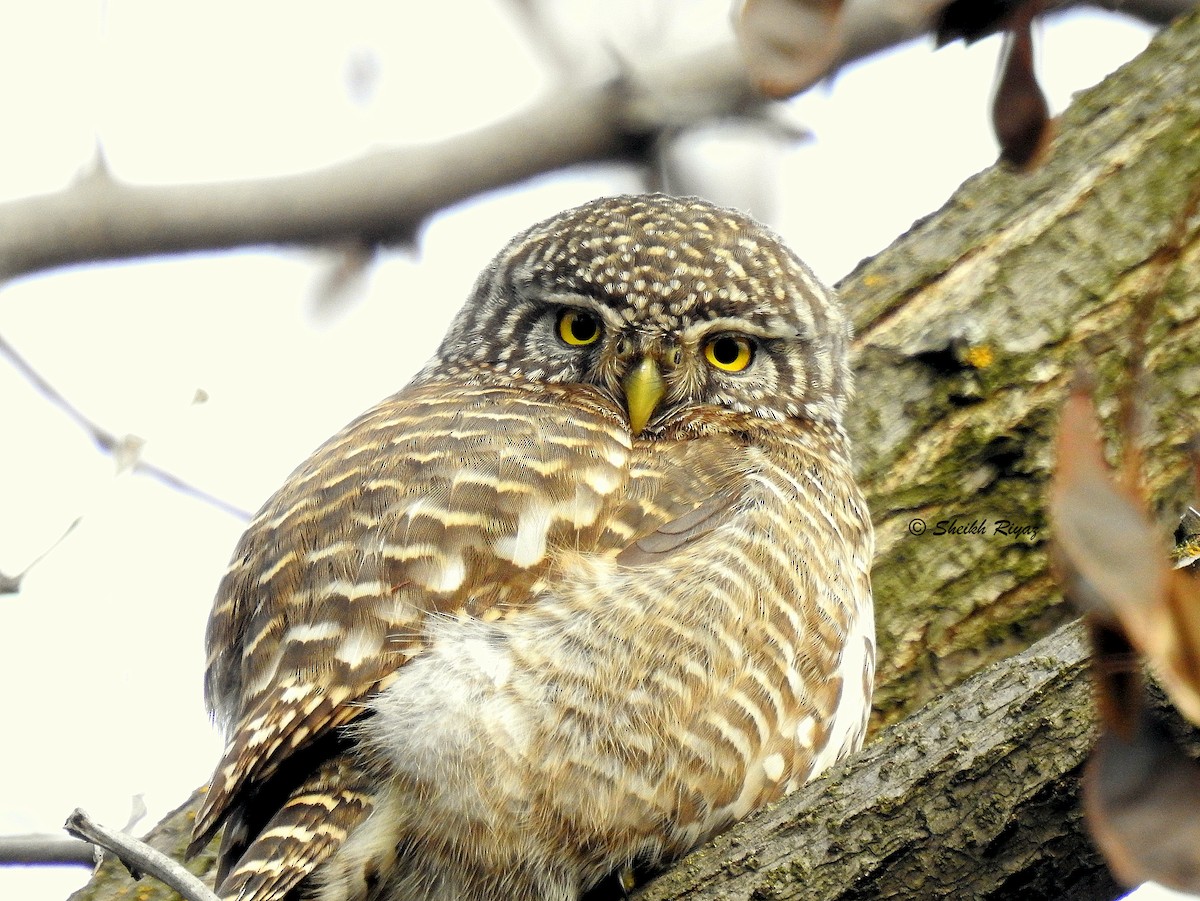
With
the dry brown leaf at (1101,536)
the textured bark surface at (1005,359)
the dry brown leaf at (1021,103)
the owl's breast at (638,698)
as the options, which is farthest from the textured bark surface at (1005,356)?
the dry brown leaf at (1101,536)

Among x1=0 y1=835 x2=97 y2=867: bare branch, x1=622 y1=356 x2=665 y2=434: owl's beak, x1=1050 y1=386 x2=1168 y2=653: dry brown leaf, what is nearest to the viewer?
x1=1050 y1=386 x2=1168 y2=653: dry brown leaf

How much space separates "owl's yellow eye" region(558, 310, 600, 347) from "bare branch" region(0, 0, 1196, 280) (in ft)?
3.01

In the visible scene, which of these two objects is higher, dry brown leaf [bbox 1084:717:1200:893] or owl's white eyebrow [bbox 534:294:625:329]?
owl's white eyebrow [bbox 534:294:625:329]

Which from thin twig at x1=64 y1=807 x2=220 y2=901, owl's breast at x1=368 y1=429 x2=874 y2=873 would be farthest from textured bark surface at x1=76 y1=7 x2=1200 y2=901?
thin twig at x1=64 y1=807 x2=220 y2=901

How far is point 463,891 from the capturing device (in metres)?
2.86

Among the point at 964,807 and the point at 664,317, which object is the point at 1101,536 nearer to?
the point at 964,807

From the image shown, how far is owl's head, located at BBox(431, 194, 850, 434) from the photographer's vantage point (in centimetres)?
395

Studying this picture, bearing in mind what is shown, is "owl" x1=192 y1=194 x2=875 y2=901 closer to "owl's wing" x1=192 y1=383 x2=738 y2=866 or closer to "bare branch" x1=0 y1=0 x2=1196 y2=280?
"owl's wing" x1=192 y1=383 x2=738 y2=866

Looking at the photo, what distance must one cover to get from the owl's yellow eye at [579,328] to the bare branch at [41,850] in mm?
2050

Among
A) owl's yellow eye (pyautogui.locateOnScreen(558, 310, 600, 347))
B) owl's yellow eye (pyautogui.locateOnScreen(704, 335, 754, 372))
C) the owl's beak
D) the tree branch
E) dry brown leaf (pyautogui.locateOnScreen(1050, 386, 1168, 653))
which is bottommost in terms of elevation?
dry brown leaf (pyautogui.locateOnScreen(1050, 386, 1168, 653))

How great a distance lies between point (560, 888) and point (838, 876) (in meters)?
0.73

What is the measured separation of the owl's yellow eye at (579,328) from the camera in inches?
161

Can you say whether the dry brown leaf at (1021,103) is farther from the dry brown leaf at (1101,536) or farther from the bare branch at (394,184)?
the bare branch at (394,184)

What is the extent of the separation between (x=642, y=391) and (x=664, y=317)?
0.98 feet
